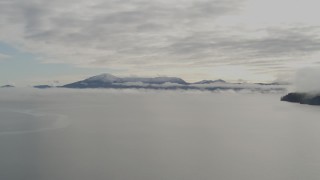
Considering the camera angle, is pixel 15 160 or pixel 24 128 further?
pixel 24 128

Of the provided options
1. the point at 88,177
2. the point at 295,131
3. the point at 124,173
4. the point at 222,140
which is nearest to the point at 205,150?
the point at 222,140

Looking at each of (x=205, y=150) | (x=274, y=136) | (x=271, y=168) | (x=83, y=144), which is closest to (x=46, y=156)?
(x=83, y=144)

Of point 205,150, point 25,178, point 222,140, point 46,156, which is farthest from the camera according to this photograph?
point 222,140

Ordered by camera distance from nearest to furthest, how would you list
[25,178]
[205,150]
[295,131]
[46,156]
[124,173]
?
1. [25,178]
2. [124,173]
3. [46,156]
4. [205,150]
5. [295,131]

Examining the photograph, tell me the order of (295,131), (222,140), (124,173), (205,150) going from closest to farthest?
(124,173) → (205,150) → (222,140) → (295,131)

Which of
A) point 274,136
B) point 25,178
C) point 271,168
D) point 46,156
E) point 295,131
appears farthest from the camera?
point 295,131

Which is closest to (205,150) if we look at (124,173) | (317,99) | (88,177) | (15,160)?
(124,173)

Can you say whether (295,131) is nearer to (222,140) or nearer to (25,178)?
(222,140)

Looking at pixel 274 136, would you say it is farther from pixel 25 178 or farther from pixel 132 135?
pixel 25 178

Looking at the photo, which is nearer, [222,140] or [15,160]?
[15,160]
